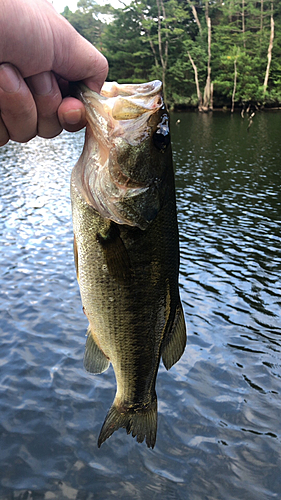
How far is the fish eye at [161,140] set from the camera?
2.02 m

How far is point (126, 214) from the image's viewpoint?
2.09 m

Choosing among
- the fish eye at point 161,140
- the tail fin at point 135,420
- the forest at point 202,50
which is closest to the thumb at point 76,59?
the fish eye at point 161,140

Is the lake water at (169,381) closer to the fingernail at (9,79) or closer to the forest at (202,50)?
the fingernail at (9,79)

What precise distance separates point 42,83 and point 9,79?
0.20 metres

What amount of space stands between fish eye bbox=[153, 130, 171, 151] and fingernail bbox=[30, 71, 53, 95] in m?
0.55

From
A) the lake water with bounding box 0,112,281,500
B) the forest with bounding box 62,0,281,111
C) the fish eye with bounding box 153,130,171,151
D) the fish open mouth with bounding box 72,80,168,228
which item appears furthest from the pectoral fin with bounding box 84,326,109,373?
the forest with bounding box 62,0,281,111

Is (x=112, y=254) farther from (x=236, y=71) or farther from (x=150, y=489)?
(x=236, y=71)

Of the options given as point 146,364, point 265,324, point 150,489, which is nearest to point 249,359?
point 265,324

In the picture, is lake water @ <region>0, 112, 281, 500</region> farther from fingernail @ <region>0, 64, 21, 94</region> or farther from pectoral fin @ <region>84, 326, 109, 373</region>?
fingernail @ <region>0, 64, 21, 94</region>

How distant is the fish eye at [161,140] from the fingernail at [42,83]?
546mm

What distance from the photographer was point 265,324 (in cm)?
841

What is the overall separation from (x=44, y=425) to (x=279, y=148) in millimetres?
23455

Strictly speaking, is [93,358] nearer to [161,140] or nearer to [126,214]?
[126,214]

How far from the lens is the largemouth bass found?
1.99 meters
